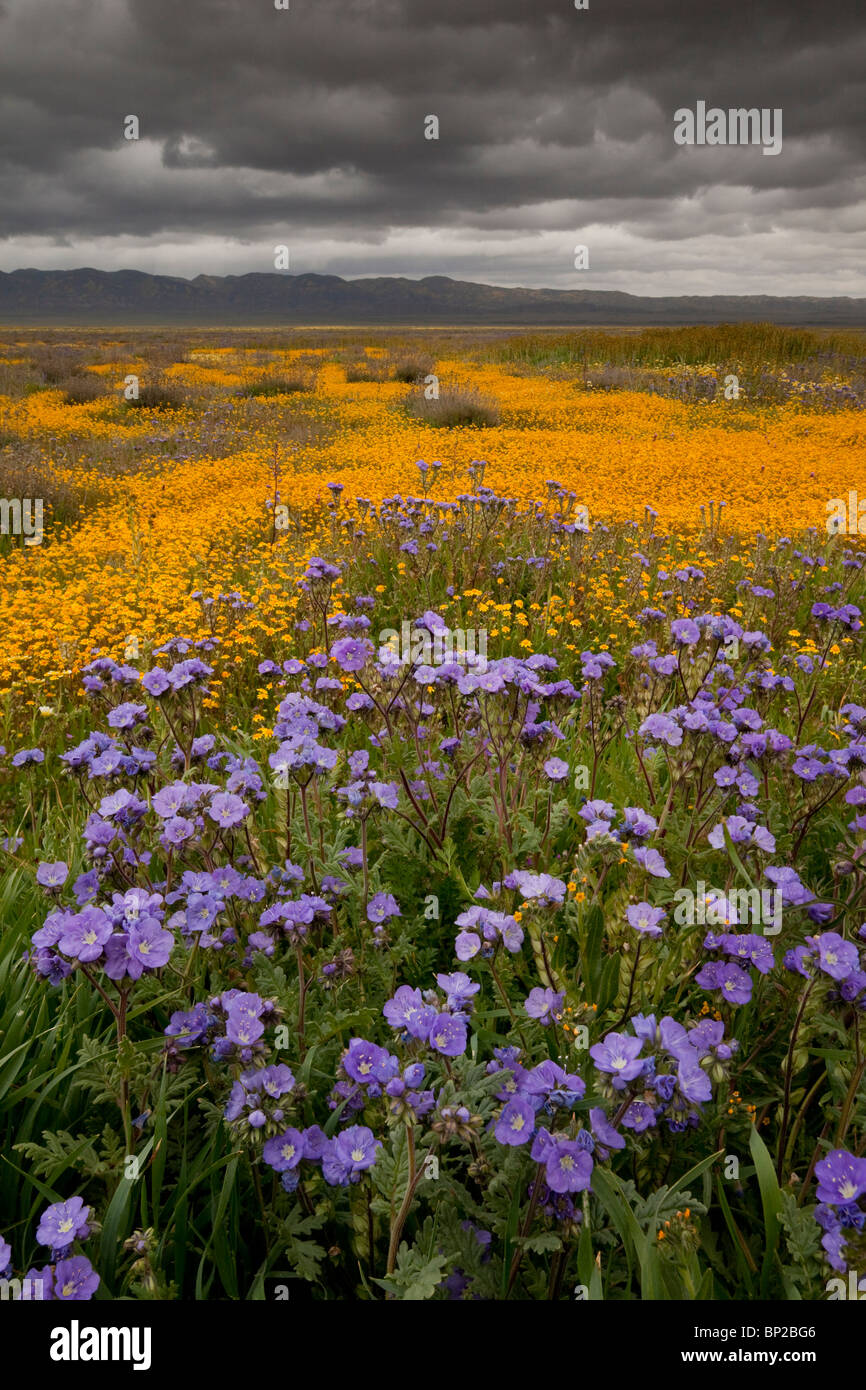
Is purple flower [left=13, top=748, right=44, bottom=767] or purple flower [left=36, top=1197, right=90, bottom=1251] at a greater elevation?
purple flower [left=13, top=748, right=44, bottom=767]

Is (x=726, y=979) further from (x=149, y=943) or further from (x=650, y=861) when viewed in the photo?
(x=149, y=943)

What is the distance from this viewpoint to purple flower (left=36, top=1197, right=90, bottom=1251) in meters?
1.46

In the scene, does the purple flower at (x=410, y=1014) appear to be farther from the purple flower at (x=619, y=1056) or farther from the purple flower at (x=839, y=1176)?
the purple flower at (x=839, y=1176)

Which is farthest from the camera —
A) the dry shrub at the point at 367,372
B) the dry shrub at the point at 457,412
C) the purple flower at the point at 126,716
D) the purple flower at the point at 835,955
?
the dry shrub at the point at 367,372

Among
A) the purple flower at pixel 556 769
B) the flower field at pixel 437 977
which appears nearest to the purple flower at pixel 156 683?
the flower field at pixel 437 977

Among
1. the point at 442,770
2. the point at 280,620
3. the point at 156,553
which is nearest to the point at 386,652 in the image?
the point at 442,770

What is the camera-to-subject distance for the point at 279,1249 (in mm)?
1677

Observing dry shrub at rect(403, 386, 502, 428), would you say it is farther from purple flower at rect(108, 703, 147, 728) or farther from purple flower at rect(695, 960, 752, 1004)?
purple flower at rect(695, 960, 752, 1004)

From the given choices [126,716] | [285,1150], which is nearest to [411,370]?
[126,716]

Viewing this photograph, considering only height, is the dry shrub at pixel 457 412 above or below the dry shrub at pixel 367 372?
below

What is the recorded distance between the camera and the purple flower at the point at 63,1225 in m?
1.46

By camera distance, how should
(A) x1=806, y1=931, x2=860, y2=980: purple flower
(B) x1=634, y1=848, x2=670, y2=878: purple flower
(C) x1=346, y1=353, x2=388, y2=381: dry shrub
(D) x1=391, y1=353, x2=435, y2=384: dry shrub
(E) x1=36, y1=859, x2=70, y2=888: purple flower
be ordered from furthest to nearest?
(C) x1=346, y1=353, x2=388, y2=381: dry shrub
(D) x1=391, y1=353, x2=435, y2=384: dry shrub
(B) x1=634, y1=848, x2=670, y2=878: purple flower
(E) x1=36, y1=859, x2=70, y2=888: purple flower
(A) x1=806, y1=931, x2=860, y2=980: purple flower

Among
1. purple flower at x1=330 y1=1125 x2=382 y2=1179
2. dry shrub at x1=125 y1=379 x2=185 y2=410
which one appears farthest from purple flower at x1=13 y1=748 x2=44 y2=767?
dry shrub at x1=125 y1=379 x2=185 y2=410

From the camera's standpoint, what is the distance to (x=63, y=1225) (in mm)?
1501
